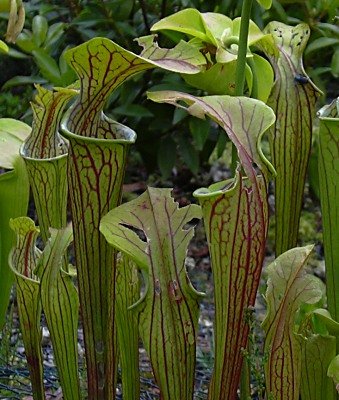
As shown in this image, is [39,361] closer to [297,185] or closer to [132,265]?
[132,265]

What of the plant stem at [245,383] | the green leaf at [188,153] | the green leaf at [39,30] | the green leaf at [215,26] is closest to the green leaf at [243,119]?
the green leaf at [215,26]

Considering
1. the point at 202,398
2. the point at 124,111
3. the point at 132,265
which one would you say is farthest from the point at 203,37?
the point at 124,111

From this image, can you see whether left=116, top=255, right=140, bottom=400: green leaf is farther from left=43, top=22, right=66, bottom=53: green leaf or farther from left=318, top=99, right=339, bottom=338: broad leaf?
left=43, top=22, right=66, bottom=53: green leaf

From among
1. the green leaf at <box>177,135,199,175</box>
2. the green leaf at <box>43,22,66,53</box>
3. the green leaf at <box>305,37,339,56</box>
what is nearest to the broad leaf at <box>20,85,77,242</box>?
the green leaf at <box>43,22,66,53</box>

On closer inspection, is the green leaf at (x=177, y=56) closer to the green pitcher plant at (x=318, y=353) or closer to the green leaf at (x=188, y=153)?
the green pitcher plant at (x=318, y=353)

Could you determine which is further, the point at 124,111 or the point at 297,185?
the point at 124,111

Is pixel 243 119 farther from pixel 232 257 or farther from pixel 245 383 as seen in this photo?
pixel 245 383

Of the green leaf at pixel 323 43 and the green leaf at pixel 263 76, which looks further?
the green leaf at pixel 323 43
